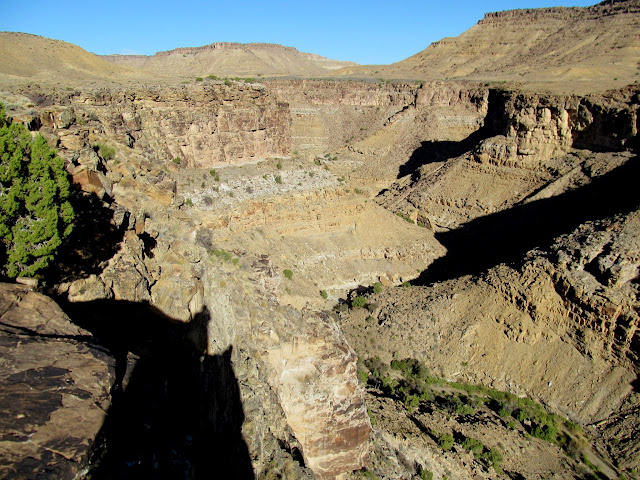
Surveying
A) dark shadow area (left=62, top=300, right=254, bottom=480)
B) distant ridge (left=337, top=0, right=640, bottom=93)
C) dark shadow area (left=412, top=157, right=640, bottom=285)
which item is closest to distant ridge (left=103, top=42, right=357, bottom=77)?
distant ridge (left=337, top=0, right=640, bottom=93)

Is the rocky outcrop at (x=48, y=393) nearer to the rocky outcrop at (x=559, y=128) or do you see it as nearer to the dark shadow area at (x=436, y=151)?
the rocky outcrop at (x=559, y=128)

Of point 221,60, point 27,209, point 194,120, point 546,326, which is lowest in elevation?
point 546,326

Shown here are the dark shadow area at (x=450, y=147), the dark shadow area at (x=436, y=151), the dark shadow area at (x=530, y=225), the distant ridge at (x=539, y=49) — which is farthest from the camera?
the distant ridge at (x=539, y=49)

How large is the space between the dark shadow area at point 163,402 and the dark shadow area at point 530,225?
22.3 m

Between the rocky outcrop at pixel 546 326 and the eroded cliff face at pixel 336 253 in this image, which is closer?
the eroded cliff face at pixel 336 253

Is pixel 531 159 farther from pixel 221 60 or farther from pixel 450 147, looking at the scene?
pixel 221 60

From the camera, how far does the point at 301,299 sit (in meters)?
28.4

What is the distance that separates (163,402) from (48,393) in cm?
314

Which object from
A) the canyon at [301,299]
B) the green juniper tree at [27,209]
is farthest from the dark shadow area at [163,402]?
the green juniper tree at [27,209]

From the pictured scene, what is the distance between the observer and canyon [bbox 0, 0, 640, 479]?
8415 millimetres

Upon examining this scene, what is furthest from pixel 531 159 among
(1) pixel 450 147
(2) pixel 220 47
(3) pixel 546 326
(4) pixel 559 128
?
(2) pixel 220 47

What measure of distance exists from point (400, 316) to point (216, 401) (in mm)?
16104

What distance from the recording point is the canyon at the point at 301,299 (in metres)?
8.41

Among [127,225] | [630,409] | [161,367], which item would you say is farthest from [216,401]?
[630,409]
